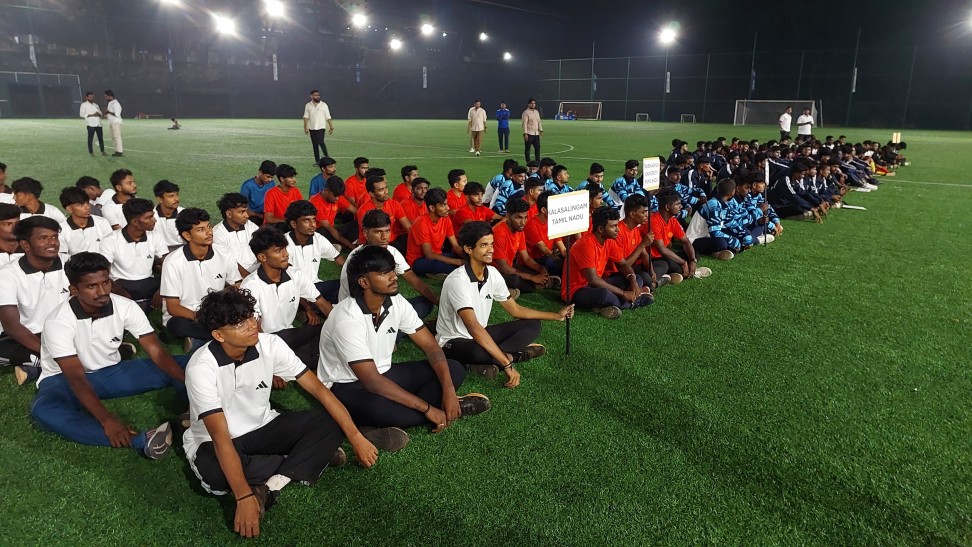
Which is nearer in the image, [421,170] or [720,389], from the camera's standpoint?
[720,389]

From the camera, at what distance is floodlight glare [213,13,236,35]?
41281 mm

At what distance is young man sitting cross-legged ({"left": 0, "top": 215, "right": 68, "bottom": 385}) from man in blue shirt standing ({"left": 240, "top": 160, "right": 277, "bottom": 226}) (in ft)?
12.5

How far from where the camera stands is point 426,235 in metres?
6.67

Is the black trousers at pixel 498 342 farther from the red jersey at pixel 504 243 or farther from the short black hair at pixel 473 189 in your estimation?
the short black hair at pixel 473 189

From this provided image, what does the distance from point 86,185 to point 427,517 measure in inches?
265

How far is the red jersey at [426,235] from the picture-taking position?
21.9 ft

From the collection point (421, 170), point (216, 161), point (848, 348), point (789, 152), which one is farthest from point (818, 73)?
point (848, 348)

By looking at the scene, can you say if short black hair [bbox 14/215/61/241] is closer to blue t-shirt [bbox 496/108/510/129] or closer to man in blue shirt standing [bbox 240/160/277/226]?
man in blue shirt standing [bbox 240/160/277/226]

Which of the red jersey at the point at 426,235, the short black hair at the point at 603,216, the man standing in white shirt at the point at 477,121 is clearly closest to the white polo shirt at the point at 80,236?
the red jersey at the point at 426,235

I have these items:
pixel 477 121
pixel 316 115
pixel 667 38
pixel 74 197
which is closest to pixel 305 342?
pixel 74 197

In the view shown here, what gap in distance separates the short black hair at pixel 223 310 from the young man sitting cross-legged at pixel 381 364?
0.69m

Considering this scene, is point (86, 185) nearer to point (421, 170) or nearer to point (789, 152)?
point (421, 170)

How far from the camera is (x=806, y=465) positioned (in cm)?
329

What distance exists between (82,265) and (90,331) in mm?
491
